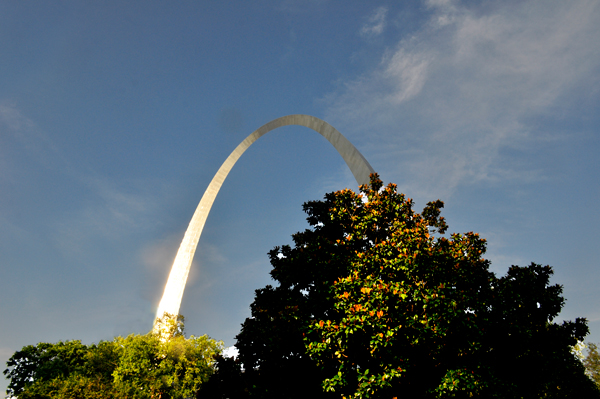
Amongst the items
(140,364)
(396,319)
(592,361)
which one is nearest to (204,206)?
(140,364)

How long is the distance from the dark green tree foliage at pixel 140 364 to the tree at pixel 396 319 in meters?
15.1

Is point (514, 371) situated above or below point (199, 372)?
below

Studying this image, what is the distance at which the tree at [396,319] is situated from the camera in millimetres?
10422

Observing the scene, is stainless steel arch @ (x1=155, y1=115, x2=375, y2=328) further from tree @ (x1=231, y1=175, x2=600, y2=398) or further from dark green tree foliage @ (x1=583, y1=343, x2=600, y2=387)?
dark green tree foliage @ (x1=583, y1=343, x2=600, y2=387)

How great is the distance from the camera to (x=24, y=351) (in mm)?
32875

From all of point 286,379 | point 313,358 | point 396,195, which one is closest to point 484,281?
point 396,195

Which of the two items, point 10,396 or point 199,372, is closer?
point 199,372

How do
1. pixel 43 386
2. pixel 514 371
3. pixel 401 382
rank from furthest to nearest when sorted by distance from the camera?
pixel 43 386
pixel 514 371
pixel 401 382

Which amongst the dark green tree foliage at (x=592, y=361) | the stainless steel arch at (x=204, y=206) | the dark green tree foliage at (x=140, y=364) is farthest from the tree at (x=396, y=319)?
the dark green tree foliage at (x=592, y=361)

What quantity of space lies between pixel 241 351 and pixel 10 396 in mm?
32919

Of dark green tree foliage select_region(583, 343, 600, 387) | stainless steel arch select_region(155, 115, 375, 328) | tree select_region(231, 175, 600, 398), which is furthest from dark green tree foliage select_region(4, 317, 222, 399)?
dark green tree foliage select_region(583, 343, 600, 387)

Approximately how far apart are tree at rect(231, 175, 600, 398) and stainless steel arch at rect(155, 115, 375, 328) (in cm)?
998

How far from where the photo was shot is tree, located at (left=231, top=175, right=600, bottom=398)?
10422 mm

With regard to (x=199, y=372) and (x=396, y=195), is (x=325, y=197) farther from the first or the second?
(x=199, y=372)
